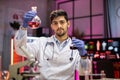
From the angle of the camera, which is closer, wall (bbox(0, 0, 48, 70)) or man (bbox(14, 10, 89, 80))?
man (bbox(14, 10, 89, 80))

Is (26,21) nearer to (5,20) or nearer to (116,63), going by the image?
(116,63)

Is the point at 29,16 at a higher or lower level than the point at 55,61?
higher

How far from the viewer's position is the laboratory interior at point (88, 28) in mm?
5730

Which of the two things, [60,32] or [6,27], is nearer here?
[60,32]

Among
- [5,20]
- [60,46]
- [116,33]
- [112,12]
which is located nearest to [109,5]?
[112,12]

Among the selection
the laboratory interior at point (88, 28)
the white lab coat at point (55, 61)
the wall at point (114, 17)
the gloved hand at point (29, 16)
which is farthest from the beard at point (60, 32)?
the wall at point (114, 17)

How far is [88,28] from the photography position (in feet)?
22.8

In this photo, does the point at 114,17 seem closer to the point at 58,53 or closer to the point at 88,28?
the point at 88,28

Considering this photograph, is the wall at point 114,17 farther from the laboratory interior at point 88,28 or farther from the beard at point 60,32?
the beard at point 60,32

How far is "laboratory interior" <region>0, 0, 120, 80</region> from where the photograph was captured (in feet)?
18.8

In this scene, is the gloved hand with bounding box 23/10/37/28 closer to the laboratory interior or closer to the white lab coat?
the white lab coat

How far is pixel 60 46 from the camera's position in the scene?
2.04 m

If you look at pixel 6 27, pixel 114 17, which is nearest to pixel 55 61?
pixel 114 17

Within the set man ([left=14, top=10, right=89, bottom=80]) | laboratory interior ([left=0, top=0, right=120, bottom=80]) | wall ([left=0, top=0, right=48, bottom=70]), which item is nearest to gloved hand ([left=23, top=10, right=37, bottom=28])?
man ([left=14, top=10, right=89, bottom=80])
